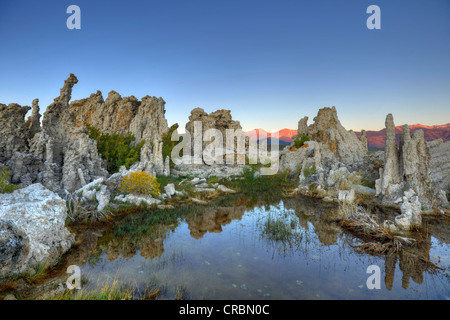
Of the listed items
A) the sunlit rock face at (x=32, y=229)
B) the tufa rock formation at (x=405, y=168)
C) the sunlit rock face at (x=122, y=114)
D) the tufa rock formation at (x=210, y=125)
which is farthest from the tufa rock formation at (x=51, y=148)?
the tufa rock formation at (x=210, y=125)

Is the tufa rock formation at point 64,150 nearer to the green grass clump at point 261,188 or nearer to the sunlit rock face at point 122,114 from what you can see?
the green grass clump at point 261,188

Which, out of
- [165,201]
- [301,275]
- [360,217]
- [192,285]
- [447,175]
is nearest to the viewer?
[192,285]

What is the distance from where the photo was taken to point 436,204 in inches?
436

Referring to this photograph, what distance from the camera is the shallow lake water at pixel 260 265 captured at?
5113mm

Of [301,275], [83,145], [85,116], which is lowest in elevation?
[301,275]

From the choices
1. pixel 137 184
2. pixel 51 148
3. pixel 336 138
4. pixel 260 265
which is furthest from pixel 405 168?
pixel 51 148

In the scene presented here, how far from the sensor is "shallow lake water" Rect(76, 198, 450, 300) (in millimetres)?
5113

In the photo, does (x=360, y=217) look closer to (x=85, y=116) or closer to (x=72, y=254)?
(x=72, y=254)

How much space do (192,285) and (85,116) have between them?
45666 millimetres

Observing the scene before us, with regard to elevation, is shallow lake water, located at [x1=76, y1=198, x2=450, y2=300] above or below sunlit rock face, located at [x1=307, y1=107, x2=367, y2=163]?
below

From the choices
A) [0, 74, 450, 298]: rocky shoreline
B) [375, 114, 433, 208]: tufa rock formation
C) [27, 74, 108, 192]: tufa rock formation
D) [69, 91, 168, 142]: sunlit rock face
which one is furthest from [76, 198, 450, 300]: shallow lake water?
[69, 91, 168, 142]: sunlit rock face

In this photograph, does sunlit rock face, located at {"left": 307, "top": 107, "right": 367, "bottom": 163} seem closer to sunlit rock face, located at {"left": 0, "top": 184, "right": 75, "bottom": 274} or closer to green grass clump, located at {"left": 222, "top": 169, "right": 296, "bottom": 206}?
green grass clump, located at {"left": 222, "top": 169, "right": 296, "bottom": 206}

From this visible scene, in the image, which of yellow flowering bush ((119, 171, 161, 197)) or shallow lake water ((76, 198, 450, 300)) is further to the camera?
yellow flowering bush ((119, 171, 161, 197))

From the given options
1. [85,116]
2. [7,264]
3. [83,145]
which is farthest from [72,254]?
[85,116]
